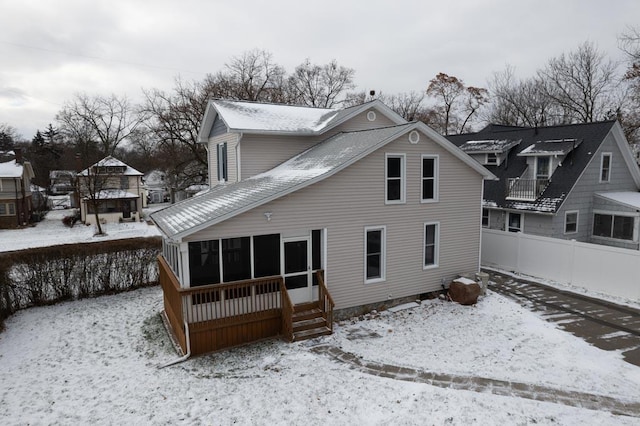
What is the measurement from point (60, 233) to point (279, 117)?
2465cm

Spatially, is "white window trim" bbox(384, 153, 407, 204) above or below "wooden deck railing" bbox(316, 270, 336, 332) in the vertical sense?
above

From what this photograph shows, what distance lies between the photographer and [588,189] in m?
18.6

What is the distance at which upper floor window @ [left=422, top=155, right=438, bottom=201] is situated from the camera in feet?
41.8

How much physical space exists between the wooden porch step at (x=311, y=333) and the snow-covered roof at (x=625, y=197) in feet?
51.5

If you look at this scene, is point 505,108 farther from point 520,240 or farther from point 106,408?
point 106,408

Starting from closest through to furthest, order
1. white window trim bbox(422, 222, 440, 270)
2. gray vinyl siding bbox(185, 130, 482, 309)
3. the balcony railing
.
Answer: gray vinyl siding bbox(185, 130, 482, 309)
white window trim bbox(422, 222, 440, 270)
the balcony railing

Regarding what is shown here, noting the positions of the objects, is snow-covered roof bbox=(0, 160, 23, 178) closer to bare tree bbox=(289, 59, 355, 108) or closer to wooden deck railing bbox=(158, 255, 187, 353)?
bare tree bbox=(289, 59, 355, 108)

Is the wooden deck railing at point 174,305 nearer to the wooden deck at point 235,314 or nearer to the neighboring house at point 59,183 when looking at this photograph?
the wooden deck at point 235,314

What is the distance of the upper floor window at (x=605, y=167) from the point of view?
62.0 ft

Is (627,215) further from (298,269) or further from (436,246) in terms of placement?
(298,269)

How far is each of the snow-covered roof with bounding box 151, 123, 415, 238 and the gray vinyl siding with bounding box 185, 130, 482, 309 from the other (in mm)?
276

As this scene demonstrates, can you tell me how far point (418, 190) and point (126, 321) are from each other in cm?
978

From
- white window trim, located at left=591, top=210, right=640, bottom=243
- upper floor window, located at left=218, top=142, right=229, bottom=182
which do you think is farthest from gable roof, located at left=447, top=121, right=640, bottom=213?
upper floor window, located at left=218, top=142, right=229, bottom=182

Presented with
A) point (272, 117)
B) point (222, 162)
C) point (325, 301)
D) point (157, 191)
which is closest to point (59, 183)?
point (157, 191)
